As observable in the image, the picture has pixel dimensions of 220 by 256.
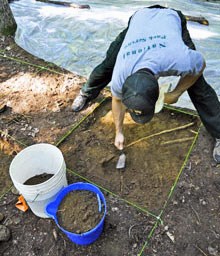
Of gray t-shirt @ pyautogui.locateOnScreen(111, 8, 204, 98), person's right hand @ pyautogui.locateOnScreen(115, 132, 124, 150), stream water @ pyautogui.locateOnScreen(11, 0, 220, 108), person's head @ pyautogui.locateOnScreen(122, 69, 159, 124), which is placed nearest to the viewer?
person's head @ pyautogui.locateOnScreen(122, 69, 159, 124)

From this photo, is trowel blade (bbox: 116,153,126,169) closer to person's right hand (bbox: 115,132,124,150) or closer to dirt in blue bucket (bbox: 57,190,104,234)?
person's right hand (bbox: 115,132,124,150)

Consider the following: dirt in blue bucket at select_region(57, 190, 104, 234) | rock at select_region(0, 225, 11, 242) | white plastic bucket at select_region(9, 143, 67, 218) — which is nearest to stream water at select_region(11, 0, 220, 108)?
white plastic bucket at select_region(9, 143, 67, 218)

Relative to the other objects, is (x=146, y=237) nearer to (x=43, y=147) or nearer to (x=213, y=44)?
(x=43, y=147)

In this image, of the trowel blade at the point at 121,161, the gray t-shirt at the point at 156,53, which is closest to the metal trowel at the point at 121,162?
the trowel blade at the point at 121,161

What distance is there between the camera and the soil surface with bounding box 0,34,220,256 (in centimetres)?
191

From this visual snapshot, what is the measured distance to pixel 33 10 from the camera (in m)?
4.33

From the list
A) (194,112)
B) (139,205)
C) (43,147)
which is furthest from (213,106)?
(43,147)

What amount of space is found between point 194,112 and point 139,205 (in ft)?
3.62

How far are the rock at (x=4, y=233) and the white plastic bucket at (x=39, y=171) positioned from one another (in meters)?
0.21

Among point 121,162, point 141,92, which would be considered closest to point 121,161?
point 121,162

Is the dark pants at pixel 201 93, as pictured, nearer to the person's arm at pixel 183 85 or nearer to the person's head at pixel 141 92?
the person's arm at pixel 183 85

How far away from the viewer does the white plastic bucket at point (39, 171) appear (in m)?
1.80

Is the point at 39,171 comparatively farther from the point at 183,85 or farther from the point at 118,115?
the point at 183,85

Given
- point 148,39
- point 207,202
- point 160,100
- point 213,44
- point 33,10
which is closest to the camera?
point 148,39
